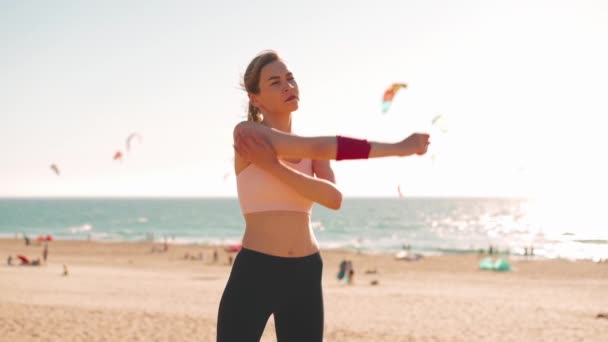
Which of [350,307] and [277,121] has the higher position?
[277,121]

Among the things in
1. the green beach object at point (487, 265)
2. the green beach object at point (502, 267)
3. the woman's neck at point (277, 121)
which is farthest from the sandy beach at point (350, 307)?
the woman's neck at point (277, 121)

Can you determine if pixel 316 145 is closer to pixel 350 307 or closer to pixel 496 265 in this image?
pixel 350 307

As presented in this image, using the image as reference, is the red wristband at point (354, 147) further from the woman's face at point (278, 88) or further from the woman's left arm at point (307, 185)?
the woman's face at point (278, 88)

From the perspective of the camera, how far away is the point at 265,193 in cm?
249

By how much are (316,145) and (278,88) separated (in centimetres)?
40

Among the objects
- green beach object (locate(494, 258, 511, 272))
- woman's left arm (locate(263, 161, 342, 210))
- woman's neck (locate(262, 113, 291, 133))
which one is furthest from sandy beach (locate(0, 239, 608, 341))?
woman's left arm (locate(263, 161, 342, 210))

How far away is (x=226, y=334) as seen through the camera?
252 centimetres

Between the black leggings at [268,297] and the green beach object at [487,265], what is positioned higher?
the black leggings at [268,297]

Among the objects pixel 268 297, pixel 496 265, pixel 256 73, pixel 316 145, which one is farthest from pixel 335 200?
pixel 496 265

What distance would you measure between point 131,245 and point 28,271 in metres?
27.2

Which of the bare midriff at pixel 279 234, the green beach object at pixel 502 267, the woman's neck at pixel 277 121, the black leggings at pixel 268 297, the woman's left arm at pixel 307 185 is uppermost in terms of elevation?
the woman's neck at pixel 277 121

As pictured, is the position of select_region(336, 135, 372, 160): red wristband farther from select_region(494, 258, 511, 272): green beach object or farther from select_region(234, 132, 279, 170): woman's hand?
select_region(494, 258, 511, 272): green beach object

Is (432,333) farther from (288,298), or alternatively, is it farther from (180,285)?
(180,285)

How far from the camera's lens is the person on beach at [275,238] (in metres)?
2.49
